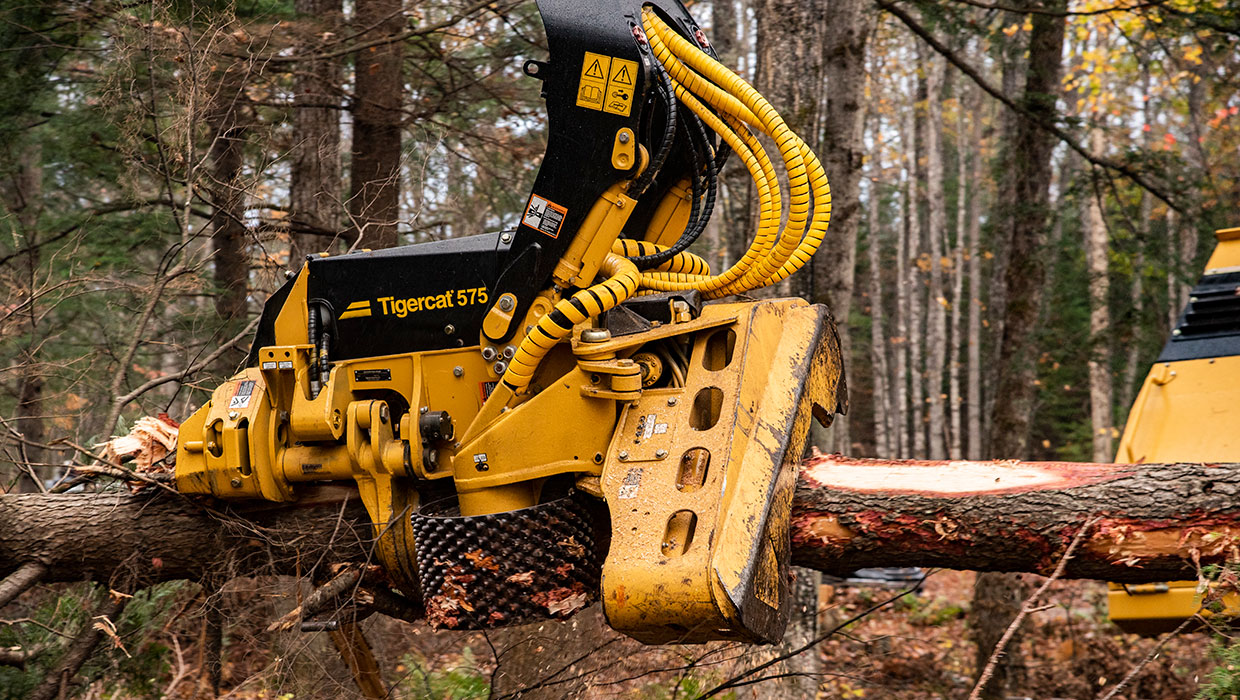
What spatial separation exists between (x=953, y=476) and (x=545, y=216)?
191 cm

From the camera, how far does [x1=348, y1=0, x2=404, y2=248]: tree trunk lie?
7273 mm

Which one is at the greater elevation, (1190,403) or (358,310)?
(358,310)

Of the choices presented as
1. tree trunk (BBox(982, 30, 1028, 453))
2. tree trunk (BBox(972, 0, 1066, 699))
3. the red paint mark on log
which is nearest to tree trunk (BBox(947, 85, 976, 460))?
tree trunk (BBox(982, 30, 1028, 453))

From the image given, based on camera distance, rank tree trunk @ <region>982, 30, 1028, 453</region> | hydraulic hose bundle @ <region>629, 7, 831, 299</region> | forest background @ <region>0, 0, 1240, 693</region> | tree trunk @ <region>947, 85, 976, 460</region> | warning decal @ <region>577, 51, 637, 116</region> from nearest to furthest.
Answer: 1. warning decal @ <region>577, 51, 637, 116</region>
2. hydraulic hose bundle @ <region>629, 7, 831, 299</region>
3. forest background @ <region>0, 0, 1240, 693</region>
4. tree trunk @ <region>982, 30, 1028, 453</region>
5. tree trunk @ <region>947, 85, 976, 460</region>

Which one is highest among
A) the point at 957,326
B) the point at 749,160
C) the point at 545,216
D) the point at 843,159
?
the point at 843,159

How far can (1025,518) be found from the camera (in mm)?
3805

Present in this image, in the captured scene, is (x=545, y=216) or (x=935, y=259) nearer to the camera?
(x=545, y=216)

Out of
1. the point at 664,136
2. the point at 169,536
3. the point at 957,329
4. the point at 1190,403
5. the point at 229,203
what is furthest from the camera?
the point at 957,329

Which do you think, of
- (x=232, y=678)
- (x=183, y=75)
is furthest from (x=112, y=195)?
(x=232, y=678)

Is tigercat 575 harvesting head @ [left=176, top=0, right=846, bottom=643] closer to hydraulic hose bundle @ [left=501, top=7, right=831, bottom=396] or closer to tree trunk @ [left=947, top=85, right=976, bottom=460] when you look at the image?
hydraulic hose bundle @ [left=501, top=7, right=831, bottom=396]

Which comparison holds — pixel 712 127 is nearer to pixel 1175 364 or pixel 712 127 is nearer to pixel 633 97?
pixel 633 97

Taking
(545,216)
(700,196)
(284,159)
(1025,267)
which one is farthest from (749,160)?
(1025,267)

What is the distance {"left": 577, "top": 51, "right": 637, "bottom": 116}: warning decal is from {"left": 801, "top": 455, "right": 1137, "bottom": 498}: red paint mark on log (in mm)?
1656

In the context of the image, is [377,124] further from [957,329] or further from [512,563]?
[957,329]
